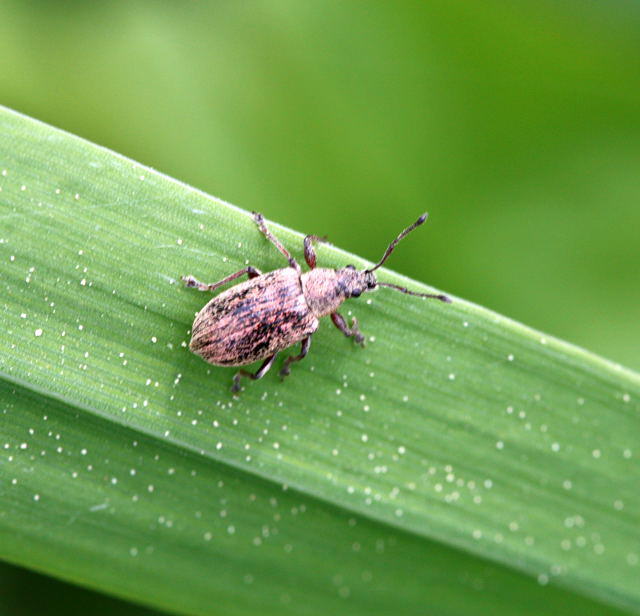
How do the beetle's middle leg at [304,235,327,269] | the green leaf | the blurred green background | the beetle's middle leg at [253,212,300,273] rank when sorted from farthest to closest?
the blurred green background → the beetle's middle leg at [304,235,327,269] → the beetle's middle leg at [253,212,300,273] → the green leaf

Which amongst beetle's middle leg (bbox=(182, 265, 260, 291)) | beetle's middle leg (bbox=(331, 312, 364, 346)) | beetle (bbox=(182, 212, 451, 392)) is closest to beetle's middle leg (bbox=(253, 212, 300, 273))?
beetle (bbox=(182, 212, 451, 392))

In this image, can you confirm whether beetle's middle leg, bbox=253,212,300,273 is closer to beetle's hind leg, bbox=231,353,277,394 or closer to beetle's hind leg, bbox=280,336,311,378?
beetle's hind leg, bbox=280,336,311,378

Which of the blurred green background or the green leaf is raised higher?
the blurred green background

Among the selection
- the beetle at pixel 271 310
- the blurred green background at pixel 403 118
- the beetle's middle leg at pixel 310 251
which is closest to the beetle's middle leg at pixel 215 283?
the beetle at pixel 271 310

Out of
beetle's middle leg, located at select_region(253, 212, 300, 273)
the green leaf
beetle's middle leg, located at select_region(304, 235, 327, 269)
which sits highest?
beetle's middle leg, located at select_region(304, 235, 327, 269)

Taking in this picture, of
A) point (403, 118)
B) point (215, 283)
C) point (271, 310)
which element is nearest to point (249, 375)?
point (271, 310)

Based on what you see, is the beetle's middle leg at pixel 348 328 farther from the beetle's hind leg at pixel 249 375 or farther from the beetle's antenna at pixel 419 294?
the beetle's hind leg at pixel 249 375

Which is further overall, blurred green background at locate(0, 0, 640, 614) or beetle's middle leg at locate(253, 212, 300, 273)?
blurred green background at locate(0, 0, 640, 614)

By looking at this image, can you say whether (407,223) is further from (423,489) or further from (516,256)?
(423,489)

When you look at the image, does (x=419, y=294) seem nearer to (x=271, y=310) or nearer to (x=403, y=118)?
(x=271, y=310)
